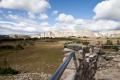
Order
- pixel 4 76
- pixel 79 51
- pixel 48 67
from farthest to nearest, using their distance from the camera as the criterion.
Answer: pixel 48 67 < pixel 4 76 < pixel 79 51

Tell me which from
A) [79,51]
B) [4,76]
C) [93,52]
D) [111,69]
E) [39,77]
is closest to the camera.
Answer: [79,51]

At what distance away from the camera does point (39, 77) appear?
17.4 m

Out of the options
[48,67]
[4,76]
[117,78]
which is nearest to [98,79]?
[117,78]

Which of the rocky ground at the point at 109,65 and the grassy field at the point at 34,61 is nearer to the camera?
the rocky ground at the point at 109,65

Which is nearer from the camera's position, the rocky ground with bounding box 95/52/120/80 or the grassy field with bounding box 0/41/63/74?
the rocky ground with bounding box 95/52/120/80

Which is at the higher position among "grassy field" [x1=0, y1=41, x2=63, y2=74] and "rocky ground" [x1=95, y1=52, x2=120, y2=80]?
"rocky ground" [x1=95, y1=52, x2=120, y2=80]

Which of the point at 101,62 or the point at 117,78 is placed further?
the point at 101,62

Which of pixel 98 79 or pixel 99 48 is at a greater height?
pixel 99 48

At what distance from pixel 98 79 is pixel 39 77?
10951 mm

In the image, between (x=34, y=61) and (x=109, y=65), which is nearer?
(x=109, y=65)

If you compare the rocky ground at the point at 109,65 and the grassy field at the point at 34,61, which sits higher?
the rocky ground at the point at 109,65

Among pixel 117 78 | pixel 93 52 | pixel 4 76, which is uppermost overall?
pixel 93 52

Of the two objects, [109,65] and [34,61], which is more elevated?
[109,65]

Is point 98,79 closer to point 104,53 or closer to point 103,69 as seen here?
point 103,69
